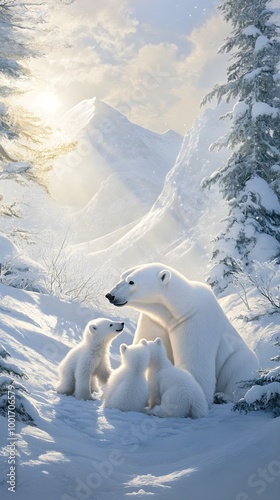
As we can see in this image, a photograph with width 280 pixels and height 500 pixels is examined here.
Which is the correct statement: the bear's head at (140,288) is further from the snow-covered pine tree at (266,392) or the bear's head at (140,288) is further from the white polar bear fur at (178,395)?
the snow-covered pine tree at (266,392)

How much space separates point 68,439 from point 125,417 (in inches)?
39.5

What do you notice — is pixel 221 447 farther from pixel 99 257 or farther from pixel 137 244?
pixel 137 244

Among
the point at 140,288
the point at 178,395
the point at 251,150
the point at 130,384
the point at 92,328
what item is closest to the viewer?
the point at 178,395

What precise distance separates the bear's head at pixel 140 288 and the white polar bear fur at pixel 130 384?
1.94 feet

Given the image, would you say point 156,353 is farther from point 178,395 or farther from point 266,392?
point 266,392

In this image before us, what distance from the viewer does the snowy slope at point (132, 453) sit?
2.87 m

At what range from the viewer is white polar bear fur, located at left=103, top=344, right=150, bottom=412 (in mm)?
5176

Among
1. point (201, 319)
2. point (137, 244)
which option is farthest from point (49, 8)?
point (137, 244)

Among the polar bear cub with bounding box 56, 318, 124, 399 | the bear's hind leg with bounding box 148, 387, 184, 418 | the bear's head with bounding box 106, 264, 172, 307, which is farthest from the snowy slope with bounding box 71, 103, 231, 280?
the bear's hind leg with bounding box 148, 387, 184, 418

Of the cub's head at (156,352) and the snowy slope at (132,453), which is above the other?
the cub's head at (156,352)

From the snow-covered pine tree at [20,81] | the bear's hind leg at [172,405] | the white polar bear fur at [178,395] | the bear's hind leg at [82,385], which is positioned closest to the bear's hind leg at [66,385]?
the bear's hind leg at [82,385]

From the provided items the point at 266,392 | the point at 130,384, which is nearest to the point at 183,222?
the point at 130,384

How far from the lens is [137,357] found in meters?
5.34

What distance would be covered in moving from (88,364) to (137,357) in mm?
863
